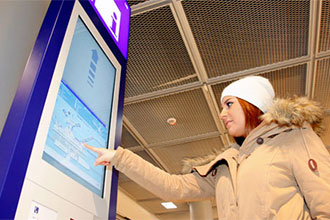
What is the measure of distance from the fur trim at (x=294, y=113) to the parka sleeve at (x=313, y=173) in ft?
0.23

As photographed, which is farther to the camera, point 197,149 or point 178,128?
point 197,149

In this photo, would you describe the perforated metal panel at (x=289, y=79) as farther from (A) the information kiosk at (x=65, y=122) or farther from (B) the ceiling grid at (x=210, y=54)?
(A) the information kiosk at (x=65, y=122)

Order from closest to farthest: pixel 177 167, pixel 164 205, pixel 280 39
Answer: pixel 280 39 < pixel 177 167 < pixel 164 205

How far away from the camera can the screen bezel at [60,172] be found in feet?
2.79

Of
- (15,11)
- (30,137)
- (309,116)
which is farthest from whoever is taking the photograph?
(309,116)

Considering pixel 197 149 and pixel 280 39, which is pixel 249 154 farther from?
pixel 197 149

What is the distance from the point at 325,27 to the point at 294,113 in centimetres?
157

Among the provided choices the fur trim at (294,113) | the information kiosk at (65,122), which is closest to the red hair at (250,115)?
the fur trim at (294,113)

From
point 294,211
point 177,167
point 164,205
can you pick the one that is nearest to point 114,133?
point 294,211

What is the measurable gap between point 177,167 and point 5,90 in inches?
156

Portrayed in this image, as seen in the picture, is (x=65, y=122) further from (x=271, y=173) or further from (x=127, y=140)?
(x=127, y=140)

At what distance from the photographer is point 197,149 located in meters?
4.26

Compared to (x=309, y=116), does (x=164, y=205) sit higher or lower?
higher

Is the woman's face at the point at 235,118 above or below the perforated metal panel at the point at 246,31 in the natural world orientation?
below
